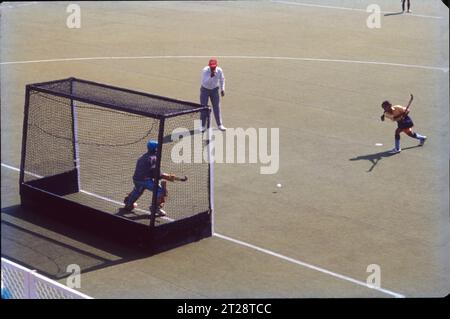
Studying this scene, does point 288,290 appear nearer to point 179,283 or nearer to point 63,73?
point 179,283

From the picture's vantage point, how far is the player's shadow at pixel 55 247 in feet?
48.7

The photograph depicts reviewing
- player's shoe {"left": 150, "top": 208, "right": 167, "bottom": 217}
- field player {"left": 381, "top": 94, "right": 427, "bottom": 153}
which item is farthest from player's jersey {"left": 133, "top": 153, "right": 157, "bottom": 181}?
field player {"left": 381, "top": 94, "right": 427, "bottom": 153}

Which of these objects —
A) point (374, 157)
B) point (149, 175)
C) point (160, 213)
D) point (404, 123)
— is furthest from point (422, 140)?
point (149, 175)

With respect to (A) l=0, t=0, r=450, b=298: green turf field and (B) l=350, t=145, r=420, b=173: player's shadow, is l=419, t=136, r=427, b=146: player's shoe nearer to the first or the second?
(A) l=0, t=0, r=450, b=298: green turf field

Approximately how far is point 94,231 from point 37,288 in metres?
4.55

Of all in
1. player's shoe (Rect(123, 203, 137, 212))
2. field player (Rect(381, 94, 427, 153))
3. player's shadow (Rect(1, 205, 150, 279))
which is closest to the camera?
player's shadow (Rect(1, 205, 150, 279))

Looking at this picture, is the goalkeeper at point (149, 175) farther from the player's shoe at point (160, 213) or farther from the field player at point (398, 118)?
the field player at point (398, 118)

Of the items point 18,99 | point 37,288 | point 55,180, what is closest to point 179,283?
point 37,288

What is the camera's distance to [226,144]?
21.6 metres

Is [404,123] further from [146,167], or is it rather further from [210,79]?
[146,167]

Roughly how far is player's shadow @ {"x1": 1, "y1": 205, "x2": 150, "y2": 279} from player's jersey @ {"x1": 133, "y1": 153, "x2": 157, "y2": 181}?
1159 mm

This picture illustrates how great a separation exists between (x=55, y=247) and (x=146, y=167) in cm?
211

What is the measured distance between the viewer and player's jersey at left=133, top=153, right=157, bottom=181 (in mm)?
15874

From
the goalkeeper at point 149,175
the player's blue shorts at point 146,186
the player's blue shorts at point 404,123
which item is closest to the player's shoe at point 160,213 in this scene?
the goalkeeper at point 149,175
